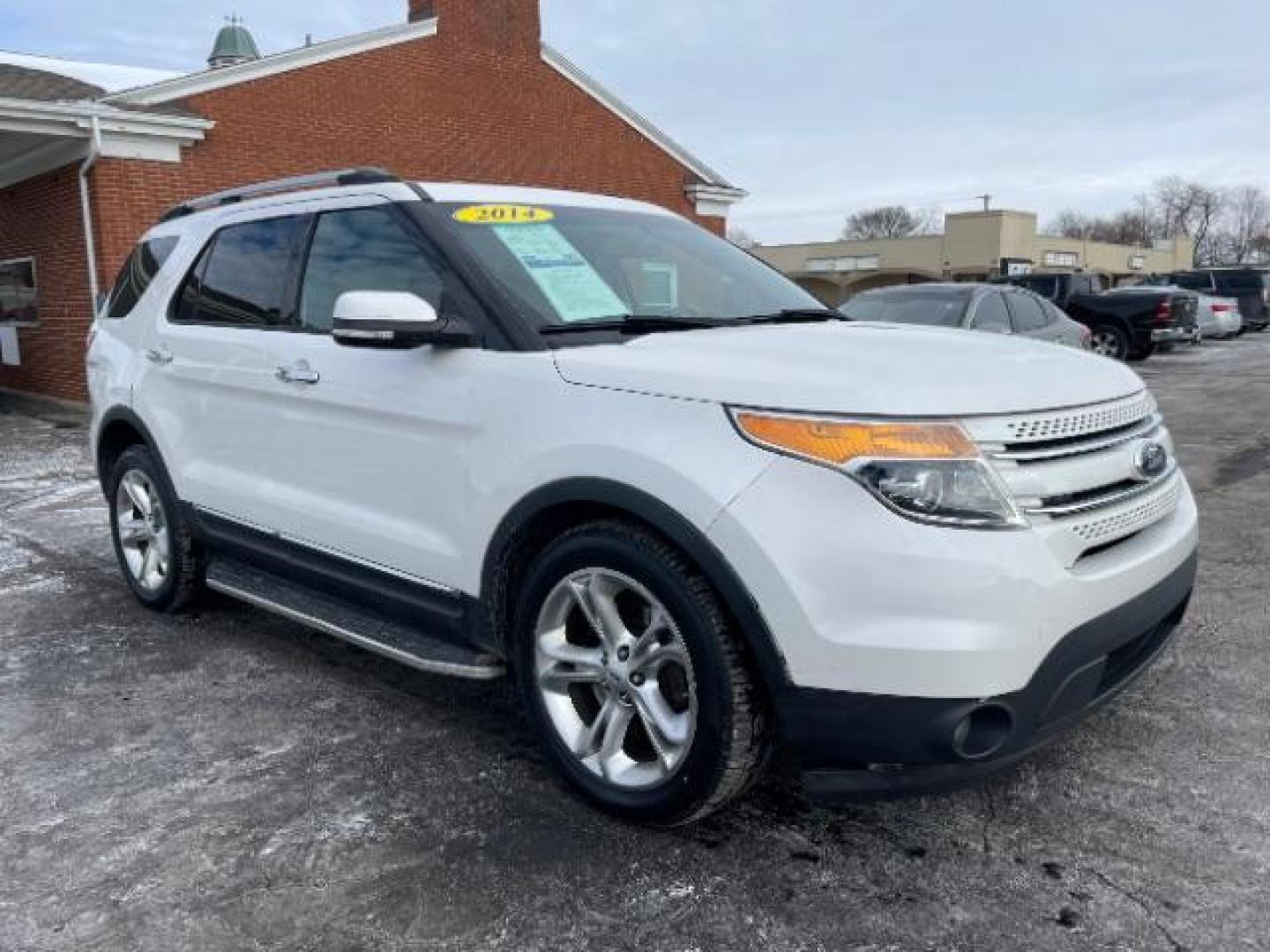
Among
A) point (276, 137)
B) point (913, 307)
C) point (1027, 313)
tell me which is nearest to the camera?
point (913, 307)

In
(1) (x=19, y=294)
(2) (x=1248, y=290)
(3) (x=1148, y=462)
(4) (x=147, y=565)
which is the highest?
(1) (x=19, y=294)

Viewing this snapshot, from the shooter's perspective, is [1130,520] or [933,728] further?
[1130,520]

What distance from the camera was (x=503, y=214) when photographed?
11.5ft

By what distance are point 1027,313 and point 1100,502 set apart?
8.77 meters

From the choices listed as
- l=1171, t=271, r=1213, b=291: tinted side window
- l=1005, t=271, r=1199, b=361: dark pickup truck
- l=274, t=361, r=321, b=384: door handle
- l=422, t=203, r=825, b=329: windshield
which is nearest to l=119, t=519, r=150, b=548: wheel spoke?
l=274, t=361, r=321, b=384: door handle

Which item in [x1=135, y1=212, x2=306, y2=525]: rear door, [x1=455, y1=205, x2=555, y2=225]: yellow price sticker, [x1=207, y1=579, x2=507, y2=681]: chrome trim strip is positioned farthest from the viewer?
[x1=135, y1=212, x2=306, y2=525]: rear door

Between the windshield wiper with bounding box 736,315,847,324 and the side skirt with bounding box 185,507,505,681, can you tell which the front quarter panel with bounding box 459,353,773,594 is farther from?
the windshield wiper with bounding box 736,315,847,324

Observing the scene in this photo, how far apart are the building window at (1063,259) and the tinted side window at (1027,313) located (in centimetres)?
4638

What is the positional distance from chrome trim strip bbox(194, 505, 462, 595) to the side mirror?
2.49 ft

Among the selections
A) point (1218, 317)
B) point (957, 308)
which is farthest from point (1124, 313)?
point (957, 308)

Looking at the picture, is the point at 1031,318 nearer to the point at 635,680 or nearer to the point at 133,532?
the point at 133,532

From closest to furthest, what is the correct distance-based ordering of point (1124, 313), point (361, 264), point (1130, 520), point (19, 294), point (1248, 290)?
1. point (1130, 520)
2. point (361, 264)
3. point (19, 294)
4. point (1124, 313)
5. point (1248, 290)

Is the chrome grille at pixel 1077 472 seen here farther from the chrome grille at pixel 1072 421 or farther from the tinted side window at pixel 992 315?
the tinted side window at pixel 992 315

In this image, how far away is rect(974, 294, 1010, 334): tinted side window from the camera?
31.4 ft
